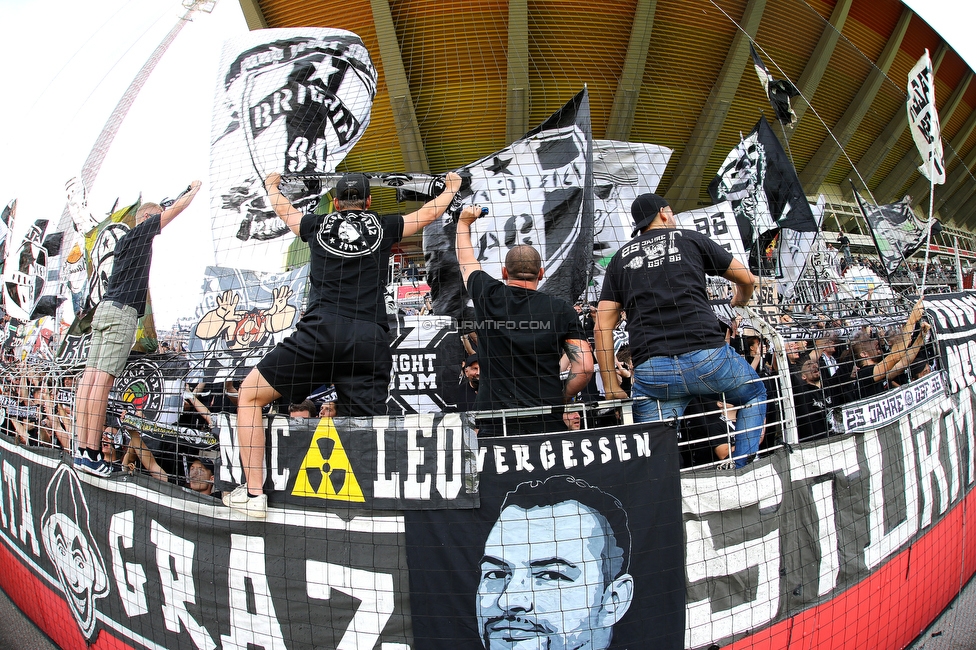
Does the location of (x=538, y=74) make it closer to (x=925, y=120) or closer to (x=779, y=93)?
(x=779, y=93)

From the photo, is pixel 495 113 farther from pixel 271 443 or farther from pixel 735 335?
pixel 735 335

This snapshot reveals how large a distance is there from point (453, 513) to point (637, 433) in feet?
2.79

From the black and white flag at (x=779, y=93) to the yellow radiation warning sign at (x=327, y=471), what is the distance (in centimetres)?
374

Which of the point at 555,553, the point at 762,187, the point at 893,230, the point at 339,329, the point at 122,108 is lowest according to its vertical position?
the point at 555,553

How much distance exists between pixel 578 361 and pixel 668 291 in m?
0.61

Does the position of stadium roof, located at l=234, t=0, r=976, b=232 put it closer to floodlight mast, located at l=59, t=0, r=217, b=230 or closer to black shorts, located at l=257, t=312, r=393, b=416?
floodlight mast, located at l=59, t=0, r=217, b=230

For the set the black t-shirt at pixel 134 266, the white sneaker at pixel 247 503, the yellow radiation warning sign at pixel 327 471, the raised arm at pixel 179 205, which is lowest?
the white sneaker at pixel 247 503

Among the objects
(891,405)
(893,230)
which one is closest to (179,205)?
(891,405)

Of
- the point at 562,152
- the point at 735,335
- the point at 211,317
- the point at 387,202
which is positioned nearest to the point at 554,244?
the point at 562,152

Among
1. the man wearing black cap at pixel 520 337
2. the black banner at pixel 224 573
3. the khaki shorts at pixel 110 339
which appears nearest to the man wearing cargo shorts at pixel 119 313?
the khaki shorts at pixel 110 339

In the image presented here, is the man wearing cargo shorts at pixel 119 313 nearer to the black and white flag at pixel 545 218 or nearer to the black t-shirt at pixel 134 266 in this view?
the black t-shirt at pixel 134 266

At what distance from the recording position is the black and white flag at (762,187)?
4.31 metres

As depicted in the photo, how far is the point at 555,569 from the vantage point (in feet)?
6.20

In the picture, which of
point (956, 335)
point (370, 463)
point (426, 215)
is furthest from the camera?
point (956, 335)
